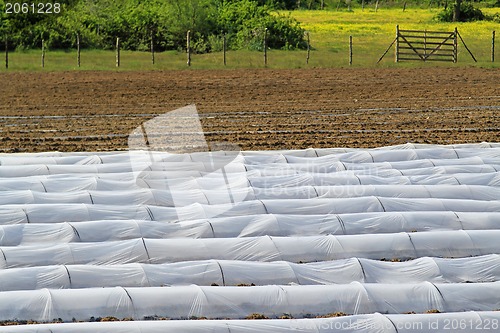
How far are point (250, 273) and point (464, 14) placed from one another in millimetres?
45529

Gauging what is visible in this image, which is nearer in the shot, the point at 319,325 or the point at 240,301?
the point at 319,325

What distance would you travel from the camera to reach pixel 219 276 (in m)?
9.32

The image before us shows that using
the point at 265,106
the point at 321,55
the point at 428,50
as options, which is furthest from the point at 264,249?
the point at 428,50

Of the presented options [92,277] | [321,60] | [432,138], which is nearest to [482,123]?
[432,138]

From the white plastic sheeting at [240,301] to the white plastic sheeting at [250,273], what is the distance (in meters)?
0.57

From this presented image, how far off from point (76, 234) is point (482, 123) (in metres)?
11.6

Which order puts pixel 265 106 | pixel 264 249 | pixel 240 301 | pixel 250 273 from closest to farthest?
1. pixel 240 301
2. pixel 250 273
3. pixel 264 249
4. pixel 265 106

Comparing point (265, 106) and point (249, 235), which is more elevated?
point (249, 235)

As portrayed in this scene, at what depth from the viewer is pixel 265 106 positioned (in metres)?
22.3

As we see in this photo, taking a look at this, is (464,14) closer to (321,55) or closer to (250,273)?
(321,55)

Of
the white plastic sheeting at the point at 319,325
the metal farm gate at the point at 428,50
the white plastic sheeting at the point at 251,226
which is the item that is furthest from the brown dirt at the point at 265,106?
the white plastic sheeting at the point at 319,325

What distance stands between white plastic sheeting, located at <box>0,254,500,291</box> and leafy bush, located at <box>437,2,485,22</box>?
43826 millimetres

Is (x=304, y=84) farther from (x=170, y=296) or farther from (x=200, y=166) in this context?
(x=170, y=296)

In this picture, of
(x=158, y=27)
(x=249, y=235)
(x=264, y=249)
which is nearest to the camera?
(x=264, y=249)
